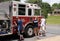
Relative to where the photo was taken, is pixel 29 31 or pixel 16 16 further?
pixel 29 31

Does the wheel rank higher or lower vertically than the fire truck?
lower

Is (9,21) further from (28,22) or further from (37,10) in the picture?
(37,10)

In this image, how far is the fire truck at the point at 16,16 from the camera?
14.7m

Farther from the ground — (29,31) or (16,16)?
(16,16)

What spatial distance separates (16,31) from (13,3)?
2.06 m

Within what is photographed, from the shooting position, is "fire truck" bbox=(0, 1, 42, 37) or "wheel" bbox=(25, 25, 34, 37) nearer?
"fire truck" bbox=(0, 1, 42, 37)

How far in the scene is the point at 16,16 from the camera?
1524 centimetres

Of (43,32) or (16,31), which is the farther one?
(43,32)

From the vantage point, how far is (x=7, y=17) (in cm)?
1491

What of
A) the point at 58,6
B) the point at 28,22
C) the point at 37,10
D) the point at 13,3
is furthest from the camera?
the point at 58,6

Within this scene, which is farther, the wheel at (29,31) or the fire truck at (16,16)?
the wheel at (29,31)

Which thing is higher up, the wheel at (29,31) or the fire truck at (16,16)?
the fire truck at (16,16)

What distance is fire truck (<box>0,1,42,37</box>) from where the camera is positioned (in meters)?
14.7

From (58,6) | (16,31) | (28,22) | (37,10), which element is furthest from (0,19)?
(58,6)
